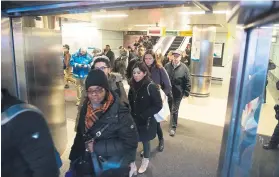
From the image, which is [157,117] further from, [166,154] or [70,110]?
[70,110]

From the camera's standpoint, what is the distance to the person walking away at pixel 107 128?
183 centimetres

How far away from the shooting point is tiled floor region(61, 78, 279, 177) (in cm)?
335

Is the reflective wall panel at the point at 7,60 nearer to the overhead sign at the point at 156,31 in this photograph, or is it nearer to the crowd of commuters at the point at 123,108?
the crowd of commuters at the point at 123,108

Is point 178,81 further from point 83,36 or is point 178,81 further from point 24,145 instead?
point 83,36

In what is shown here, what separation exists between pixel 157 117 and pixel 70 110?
11.6ft

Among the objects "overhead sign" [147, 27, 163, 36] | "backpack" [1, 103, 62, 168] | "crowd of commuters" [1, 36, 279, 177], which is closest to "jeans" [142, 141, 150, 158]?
"crowd of commuters" [1, 36, 279, 177]

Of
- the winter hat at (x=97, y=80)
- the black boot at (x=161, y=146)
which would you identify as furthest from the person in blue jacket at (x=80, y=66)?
the winter hat at (x=97, y=80)

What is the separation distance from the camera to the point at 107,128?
1.83 metres

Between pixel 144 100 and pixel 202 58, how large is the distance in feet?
16.1

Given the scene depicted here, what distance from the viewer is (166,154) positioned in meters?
3.81

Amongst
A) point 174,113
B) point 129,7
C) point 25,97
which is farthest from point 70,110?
point 129,7

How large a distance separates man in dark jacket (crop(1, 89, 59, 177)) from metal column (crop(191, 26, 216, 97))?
6.62 meters

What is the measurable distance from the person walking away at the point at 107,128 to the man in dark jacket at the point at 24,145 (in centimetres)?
65

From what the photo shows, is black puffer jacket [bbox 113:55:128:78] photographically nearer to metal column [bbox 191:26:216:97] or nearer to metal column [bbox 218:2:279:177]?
metal column [bbox 191:26:216:97]
